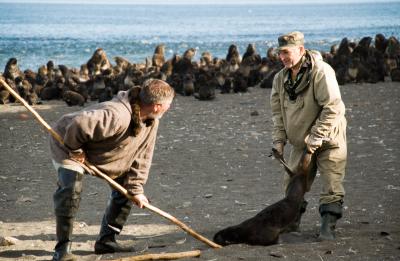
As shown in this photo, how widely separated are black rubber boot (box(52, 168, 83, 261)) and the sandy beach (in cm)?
41

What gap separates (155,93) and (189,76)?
11.7m

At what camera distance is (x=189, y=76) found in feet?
56.6

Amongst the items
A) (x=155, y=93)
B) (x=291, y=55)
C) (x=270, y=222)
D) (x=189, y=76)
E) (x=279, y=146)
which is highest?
(x=291, y=55)

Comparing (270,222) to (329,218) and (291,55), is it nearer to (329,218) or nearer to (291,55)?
(329,218)

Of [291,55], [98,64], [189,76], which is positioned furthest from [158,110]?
[98,64]

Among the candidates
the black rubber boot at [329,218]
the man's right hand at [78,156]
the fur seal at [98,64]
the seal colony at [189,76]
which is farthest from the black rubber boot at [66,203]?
the fur seal at [98,64]

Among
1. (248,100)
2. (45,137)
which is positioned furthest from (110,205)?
(248,100)

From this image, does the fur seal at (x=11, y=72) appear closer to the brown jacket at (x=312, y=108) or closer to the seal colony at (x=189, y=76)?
the seal colony at (x=189, y=76)

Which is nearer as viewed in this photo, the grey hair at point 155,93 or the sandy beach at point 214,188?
the grey hair at point 155,93

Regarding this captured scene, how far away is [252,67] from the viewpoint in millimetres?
19422

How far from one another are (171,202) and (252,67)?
452 inches

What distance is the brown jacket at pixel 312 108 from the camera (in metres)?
6.28

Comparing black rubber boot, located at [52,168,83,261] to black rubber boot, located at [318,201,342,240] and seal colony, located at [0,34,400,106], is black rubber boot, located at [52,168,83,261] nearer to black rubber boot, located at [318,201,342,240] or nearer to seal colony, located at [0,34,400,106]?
black rubber boot, located at [318,201,342,240]

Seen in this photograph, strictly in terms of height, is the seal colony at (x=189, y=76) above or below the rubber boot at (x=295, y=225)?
below
